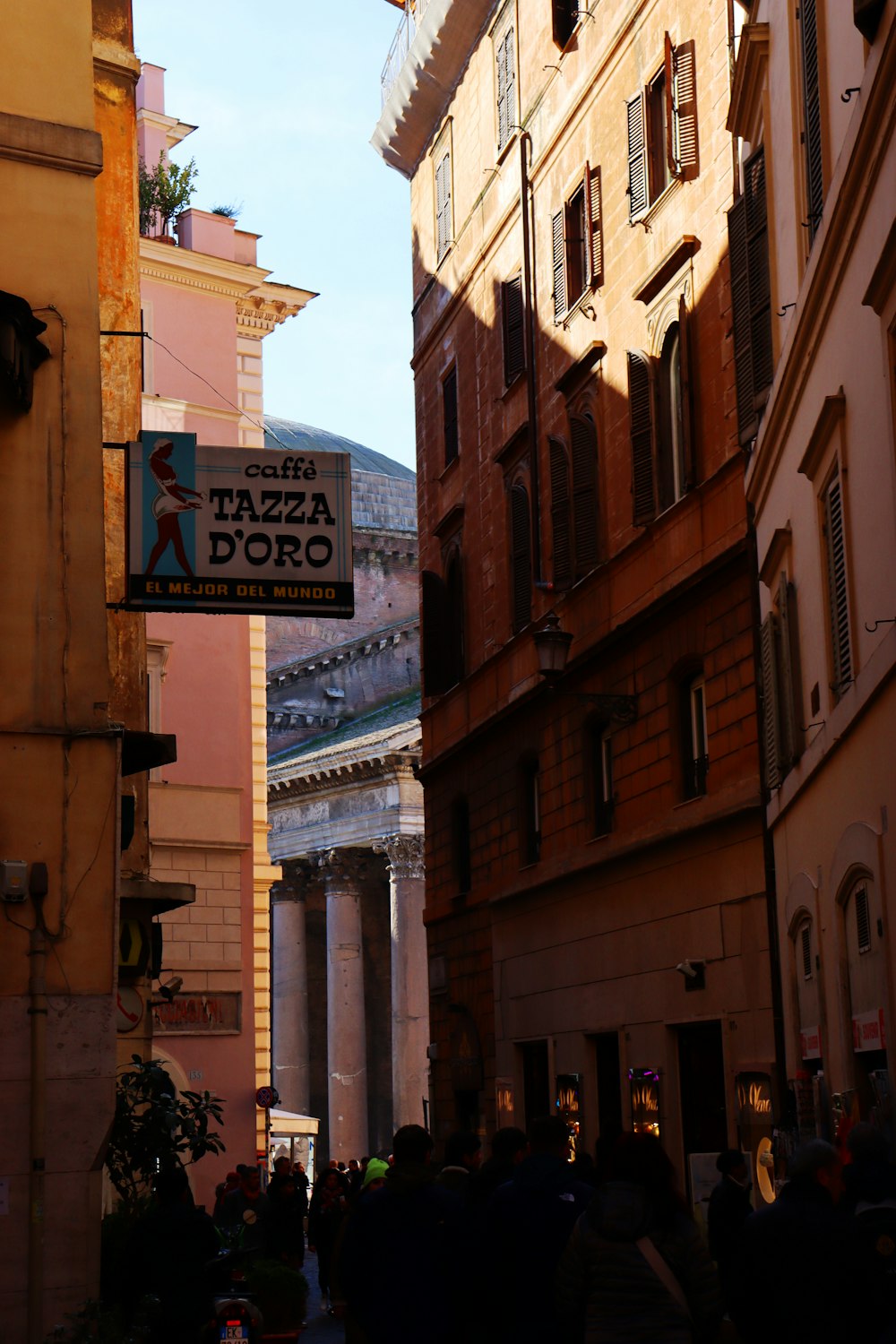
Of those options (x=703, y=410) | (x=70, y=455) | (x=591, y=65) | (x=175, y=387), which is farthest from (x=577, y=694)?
(x=175, y=387)

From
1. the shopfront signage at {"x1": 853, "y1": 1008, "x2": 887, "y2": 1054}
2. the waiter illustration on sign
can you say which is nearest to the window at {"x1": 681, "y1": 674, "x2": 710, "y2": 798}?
the shopfront signage at {"x1": 853, "y1": 1008, "x2": 887, "y2": 1054}

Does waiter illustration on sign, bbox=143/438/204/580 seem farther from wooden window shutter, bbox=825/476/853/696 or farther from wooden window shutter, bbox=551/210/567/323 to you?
wooden window shutter, bbox=551/210/567/323

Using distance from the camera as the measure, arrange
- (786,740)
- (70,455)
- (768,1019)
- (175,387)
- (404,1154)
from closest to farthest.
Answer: (404,1154) < (70,455) < (786,740) < (768,1019) < (175,387)

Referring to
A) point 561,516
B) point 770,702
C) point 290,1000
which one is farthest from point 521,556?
point 290,1000

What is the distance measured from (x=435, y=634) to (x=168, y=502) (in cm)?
1702

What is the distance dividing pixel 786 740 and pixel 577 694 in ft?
18.7

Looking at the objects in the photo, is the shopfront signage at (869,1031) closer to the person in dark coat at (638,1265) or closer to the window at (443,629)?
the person in dark coat at (638,1265)

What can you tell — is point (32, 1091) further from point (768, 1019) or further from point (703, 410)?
point (703, 410)

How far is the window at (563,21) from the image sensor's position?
25219 mm

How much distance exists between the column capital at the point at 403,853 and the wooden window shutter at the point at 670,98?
104 ft

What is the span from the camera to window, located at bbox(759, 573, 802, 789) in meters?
15.6

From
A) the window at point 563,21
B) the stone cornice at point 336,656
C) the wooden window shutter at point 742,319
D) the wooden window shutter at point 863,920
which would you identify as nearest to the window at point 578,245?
the window at point 563,21

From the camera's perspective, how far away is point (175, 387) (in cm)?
3278

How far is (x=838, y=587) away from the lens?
535 inches
